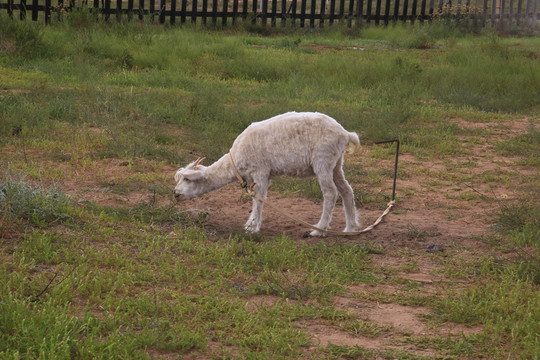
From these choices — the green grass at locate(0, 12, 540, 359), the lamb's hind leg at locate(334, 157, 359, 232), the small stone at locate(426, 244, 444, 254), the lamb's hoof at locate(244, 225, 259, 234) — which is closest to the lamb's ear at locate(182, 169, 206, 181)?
the green grass at locate(0, 12, 540, 359)

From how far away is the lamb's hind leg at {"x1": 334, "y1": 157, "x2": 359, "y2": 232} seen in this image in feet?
22.6

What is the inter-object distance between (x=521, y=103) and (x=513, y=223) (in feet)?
24.1

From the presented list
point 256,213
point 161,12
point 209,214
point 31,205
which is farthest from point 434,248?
point 161,12

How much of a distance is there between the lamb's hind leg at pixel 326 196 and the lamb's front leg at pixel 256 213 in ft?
1.82

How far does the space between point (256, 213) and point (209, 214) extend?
0.72 m

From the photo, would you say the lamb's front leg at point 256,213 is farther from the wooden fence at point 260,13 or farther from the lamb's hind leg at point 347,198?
the wooden fence at point 260,13

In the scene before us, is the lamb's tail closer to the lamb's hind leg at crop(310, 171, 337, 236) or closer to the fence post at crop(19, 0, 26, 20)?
the lamb's hind leg at crop(310, 171, 337, 236)

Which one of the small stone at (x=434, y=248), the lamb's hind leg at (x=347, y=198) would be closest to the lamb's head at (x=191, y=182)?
the lamb's hind leg at (x=347, y=198)

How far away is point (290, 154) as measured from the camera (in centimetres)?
658

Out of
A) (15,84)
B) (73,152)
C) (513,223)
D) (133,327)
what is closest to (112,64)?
(15,84)

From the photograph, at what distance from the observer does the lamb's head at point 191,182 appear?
6797 mm

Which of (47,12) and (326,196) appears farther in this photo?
(47,12)

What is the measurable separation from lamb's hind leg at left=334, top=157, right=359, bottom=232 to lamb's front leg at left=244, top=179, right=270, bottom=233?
780 mm

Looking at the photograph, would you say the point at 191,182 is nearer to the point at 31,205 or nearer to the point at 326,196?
the point at 326,196
